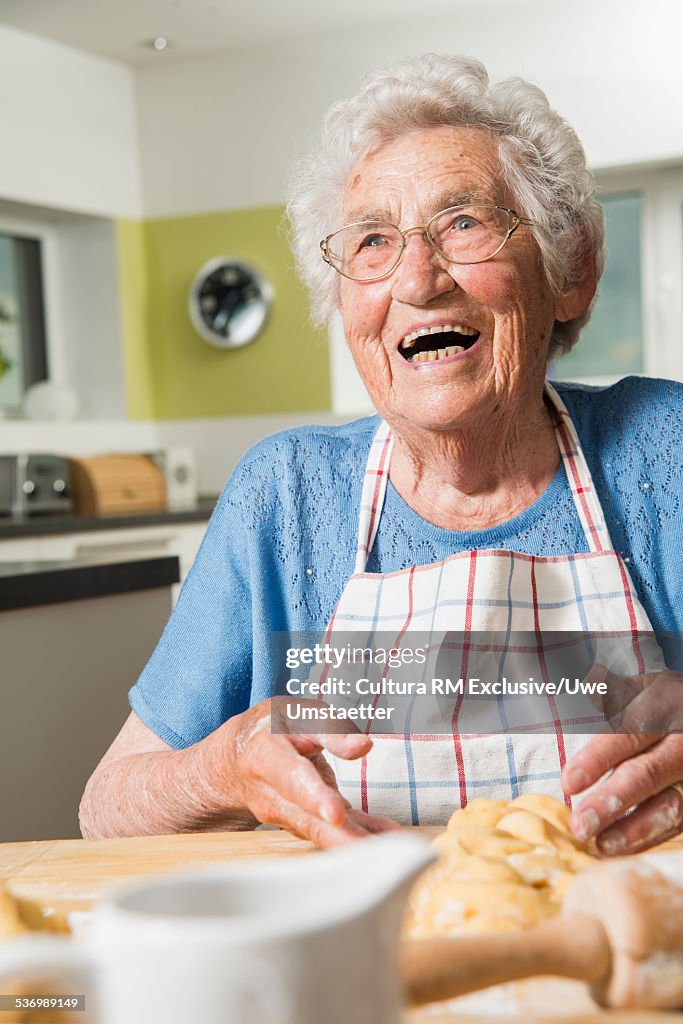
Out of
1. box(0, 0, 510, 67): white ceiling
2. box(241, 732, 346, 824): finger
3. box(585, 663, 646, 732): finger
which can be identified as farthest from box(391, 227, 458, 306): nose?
box(0, 0, 510, 67): white ceiling

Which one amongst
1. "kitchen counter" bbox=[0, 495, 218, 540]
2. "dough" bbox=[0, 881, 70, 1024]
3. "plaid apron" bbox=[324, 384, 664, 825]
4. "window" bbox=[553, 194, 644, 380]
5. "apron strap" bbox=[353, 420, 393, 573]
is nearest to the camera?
"dough" bbox=[0, 881, 70, 1024]

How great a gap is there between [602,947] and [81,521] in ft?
10.9

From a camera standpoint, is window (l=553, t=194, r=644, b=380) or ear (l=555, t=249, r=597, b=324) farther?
window (l=553, t=194, r=644, b=380)

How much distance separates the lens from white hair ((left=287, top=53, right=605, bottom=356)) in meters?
1.28

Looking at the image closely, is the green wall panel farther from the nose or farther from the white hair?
the nose

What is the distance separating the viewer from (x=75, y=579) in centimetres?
175

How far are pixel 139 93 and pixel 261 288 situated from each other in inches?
41.4

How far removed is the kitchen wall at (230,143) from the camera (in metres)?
4.23

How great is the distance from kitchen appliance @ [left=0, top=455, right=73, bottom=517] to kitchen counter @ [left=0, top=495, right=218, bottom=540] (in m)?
0.04

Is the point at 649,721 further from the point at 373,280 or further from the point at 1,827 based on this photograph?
the point at 1,827

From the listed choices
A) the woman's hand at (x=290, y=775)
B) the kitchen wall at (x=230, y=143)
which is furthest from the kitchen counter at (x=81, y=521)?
the woman's hand at (x=290, y=775)

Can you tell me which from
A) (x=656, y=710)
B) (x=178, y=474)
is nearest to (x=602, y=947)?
(x=656, y=710)

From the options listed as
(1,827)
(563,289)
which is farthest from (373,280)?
(1,827)

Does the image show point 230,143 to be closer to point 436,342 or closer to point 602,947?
point 436,342
